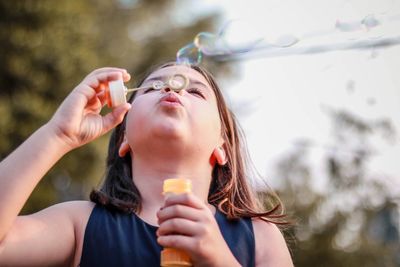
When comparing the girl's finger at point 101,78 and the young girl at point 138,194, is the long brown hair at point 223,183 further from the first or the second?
the girl's finger at point 101,78

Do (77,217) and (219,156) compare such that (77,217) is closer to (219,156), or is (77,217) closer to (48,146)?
(48,146)

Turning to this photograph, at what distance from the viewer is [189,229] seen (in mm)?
1575

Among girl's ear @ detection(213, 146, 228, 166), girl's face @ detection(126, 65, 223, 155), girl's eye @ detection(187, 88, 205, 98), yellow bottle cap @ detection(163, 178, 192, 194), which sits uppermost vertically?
girl's eye @ detection(187, 88, 205, 98)

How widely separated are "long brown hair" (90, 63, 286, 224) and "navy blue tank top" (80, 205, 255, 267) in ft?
0.14

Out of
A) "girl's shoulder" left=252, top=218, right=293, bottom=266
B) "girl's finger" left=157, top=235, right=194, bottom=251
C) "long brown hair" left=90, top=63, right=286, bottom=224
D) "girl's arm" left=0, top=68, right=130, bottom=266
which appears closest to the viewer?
"girl's finger" left=157, top=235, right=194, bottom=251

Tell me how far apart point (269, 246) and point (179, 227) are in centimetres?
51

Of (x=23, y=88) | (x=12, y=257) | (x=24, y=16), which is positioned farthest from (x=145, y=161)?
(x=24, y=16)

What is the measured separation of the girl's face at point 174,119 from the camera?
1.98 m

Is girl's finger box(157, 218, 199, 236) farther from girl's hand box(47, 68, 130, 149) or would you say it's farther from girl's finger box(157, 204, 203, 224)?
girl's hand box(47, 68, 130, 149)

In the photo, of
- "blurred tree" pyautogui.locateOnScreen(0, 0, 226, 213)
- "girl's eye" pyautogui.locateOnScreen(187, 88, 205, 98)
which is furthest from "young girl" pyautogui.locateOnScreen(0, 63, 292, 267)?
"blurred tree" pyautogui.locateOnScreen(0, 0, 226, 213)

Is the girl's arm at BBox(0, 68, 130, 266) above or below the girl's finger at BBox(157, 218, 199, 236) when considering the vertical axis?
above

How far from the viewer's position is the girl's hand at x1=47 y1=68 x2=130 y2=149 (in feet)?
6.11

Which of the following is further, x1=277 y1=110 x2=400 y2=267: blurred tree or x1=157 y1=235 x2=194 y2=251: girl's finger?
x1=277 y1=110 x2=400 y2=267: blurred tree

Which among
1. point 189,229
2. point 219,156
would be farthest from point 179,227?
point 219,156
